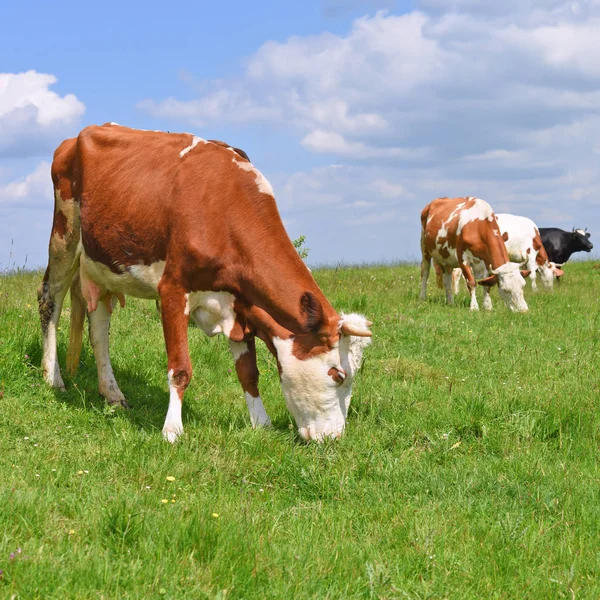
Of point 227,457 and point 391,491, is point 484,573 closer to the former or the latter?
point 391,491

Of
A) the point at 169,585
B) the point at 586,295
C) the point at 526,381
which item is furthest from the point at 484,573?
the point at 586,295

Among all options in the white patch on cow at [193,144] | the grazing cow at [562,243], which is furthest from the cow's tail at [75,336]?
the grazing cow at [562,243]

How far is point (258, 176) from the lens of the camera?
6.20 metres

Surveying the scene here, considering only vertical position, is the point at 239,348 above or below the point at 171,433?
above

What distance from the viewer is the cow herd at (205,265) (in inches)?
230

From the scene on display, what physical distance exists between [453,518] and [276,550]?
4.04 ft

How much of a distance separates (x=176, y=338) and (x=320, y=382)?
3.94 feet

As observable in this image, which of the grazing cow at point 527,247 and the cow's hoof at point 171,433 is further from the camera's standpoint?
the grazing cow at point 527,247

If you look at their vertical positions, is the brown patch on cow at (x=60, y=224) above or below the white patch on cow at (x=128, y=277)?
above

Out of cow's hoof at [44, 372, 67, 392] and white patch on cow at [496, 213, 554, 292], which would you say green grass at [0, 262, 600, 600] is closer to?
cow's hoof at [44, 372, 67, 392]

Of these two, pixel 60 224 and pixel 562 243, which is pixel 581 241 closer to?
pixel 562 243

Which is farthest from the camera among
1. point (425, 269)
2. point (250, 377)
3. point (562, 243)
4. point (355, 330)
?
point (562, 243)

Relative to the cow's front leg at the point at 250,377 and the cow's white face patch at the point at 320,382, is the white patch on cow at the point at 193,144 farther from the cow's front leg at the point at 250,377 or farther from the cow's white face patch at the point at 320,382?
the cow's white face patch at the point at 320,382

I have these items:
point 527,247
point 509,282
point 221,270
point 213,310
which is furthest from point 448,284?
point 221,270
